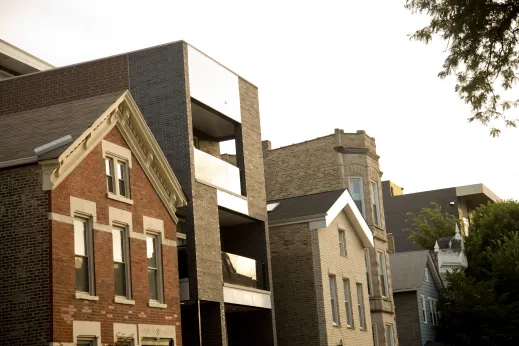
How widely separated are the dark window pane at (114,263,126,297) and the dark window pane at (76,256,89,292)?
1.51 m

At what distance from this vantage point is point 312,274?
38219mm

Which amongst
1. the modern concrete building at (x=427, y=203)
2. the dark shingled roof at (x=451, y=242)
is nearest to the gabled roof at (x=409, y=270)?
the dark shingled roof at (x=451, y=242)

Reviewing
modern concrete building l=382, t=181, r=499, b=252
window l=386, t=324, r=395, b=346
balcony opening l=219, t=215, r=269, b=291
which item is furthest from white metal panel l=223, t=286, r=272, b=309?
modern concrete building l=382, t=181, r=499, b=252

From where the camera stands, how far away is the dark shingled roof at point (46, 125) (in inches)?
972

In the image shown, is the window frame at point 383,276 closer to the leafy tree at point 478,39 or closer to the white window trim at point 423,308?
the white window trim at point 423,308

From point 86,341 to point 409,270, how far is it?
36.7 m

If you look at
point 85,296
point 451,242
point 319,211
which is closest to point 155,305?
point 85,296

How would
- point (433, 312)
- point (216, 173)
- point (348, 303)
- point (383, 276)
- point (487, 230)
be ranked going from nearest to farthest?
point (216, 173), point (348, 303), point (383, 276), point (433, 312), point (487, 230)

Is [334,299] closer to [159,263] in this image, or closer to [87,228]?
[159,263]

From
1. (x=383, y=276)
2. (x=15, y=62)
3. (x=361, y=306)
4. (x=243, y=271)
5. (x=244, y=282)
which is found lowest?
(x=361, y=306)

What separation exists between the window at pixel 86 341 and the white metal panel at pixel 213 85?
419 inches

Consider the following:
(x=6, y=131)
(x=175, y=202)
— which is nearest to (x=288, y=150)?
(x=175, y=202)

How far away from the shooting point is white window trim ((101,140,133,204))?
86.1ft

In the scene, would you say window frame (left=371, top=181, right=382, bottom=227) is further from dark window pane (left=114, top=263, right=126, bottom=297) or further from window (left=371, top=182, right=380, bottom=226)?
dark window pane (left=114, top=263, right=126, bottom=297)
